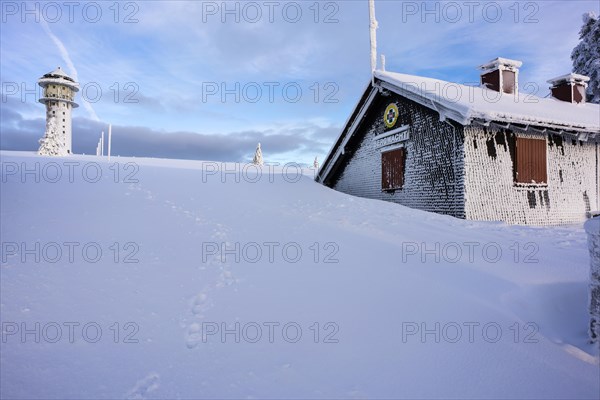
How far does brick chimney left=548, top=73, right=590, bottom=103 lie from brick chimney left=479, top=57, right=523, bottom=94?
3490 millimetres

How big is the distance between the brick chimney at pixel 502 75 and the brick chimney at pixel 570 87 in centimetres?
349

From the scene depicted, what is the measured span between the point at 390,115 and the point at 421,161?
2.65 m

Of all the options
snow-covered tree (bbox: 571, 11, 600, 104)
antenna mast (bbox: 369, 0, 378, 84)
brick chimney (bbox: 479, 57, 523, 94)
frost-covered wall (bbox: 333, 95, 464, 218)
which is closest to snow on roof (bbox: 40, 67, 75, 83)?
antenna mast (bbox: 369, 0, 378, 84)

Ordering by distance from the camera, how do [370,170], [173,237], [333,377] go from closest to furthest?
[333,377]
[173,237]
[370,170]

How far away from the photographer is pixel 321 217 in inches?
335

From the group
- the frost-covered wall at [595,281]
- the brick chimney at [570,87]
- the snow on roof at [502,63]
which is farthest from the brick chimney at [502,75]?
the frost-covered wall at [595,281]

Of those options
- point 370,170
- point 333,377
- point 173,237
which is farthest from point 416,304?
point 370,170

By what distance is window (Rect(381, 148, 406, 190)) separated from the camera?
12.1 m

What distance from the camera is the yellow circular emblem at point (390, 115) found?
1260 cm

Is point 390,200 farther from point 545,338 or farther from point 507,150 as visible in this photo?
point 545,338

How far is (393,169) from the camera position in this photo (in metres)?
12.6

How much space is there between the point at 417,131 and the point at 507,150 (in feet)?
8.98

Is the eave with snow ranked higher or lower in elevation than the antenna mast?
lower

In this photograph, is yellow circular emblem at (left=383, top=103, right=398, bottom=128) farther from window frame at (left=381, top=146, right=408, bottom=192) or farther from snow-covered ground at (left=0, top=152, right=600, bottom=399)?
snow-covered ground at (left=0, top=152, right=600, bottom=399)
